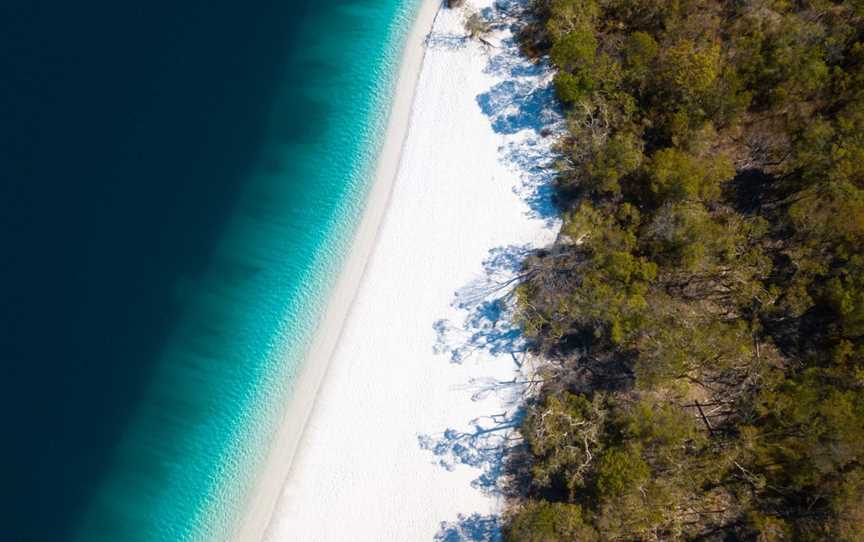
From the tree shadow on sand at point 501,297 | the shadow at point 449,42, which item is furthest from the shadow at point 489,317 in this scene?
the shadow at point 449,42

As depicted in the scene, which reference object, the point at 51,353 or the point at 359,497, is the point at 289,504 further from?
the point at 51,353

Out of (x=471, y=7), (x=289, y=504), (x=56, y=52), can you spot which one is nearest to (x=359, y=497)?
(x=289, y=504)

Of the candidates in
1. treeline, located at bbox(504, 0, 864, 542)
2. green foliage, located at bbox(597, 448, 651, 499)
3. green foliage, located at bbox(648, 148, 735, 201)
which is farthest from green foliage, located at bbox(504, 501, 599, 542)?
green foliage, located at bbox(648, 148, 735, 201)

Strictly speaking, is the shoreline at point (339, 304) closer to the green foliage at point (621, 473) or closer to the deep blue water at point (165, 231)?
the deep blue water at point (165, 231)

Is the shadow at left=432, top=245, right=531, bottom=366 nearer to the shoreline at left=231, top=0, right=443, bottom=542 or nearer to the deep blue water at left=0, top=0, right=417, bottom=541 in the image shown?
the shoreline at left=231, top=0, right=443, bottom=542

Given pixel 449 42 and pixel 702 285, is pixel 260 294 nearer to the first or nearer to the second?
pixel 449 42
